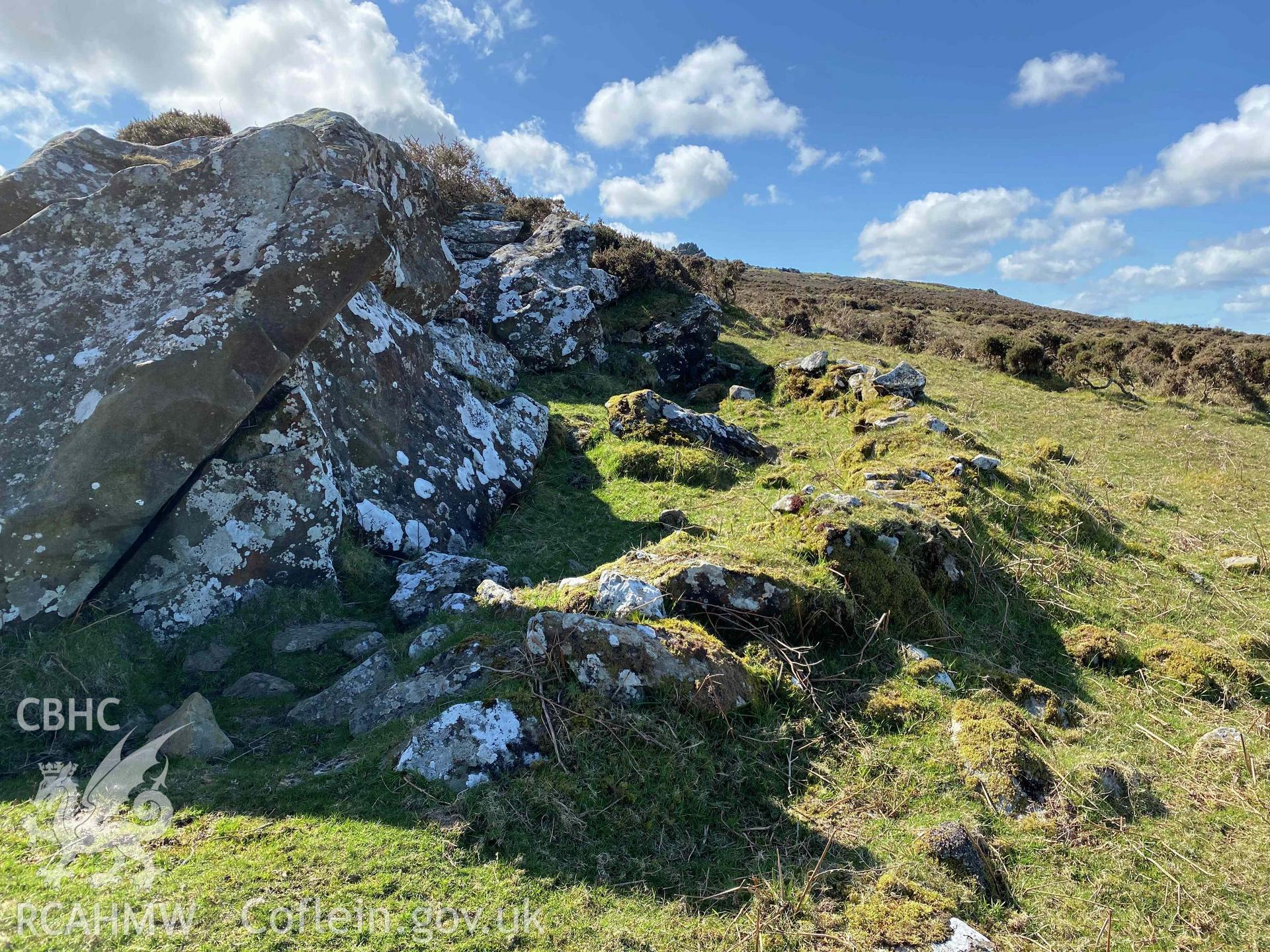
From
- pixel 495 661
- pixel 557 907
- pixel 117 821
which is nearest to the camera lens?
pixel 557 907

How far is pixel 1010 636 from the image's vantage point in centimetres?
636

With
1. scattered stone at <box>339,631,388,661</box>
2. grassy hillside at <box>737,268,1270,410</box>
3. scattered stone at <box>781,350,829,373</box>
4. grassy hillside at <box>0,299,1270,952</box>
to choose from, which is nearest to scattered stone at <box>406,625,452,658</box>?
grassy hillside at <box>0,299,1270,952</box>

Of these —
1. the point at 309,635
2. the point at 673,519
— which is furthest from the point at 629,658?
the point at 673,519

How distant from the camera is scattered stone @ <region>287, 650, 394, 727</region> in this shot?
15.0 feet

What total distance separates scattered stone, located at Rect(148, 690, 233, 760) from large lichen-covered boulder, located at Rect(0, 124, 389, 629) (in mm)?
1657

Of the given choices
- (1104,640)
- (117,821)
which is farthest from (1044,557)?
(117,821)

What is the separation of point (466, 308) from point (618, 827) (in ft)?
42.8

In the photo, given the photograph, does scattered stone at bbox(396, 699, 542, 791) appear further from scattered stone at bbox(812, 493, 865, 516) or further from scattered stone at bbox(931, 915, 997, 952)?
scattered stone at bbox(812, 493, 865, 516)

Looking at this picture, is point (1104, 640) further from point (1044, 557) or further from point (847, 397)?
point (847, 397)

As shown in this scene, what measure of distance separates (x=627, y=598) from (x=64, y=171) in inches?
307

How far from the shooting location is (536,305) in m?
15.7

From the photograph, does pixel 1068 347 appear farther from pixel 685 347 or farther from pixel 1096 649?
pixel 1096 649

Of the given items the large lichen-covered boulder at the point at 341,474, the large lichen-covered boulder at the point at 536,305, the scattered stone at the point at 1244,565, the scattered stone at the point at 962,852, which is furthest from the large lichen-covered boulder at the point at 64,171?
the scattered stone at the point at 1244,565

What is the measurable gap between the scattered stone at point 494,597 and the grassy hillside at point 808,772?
19cm
